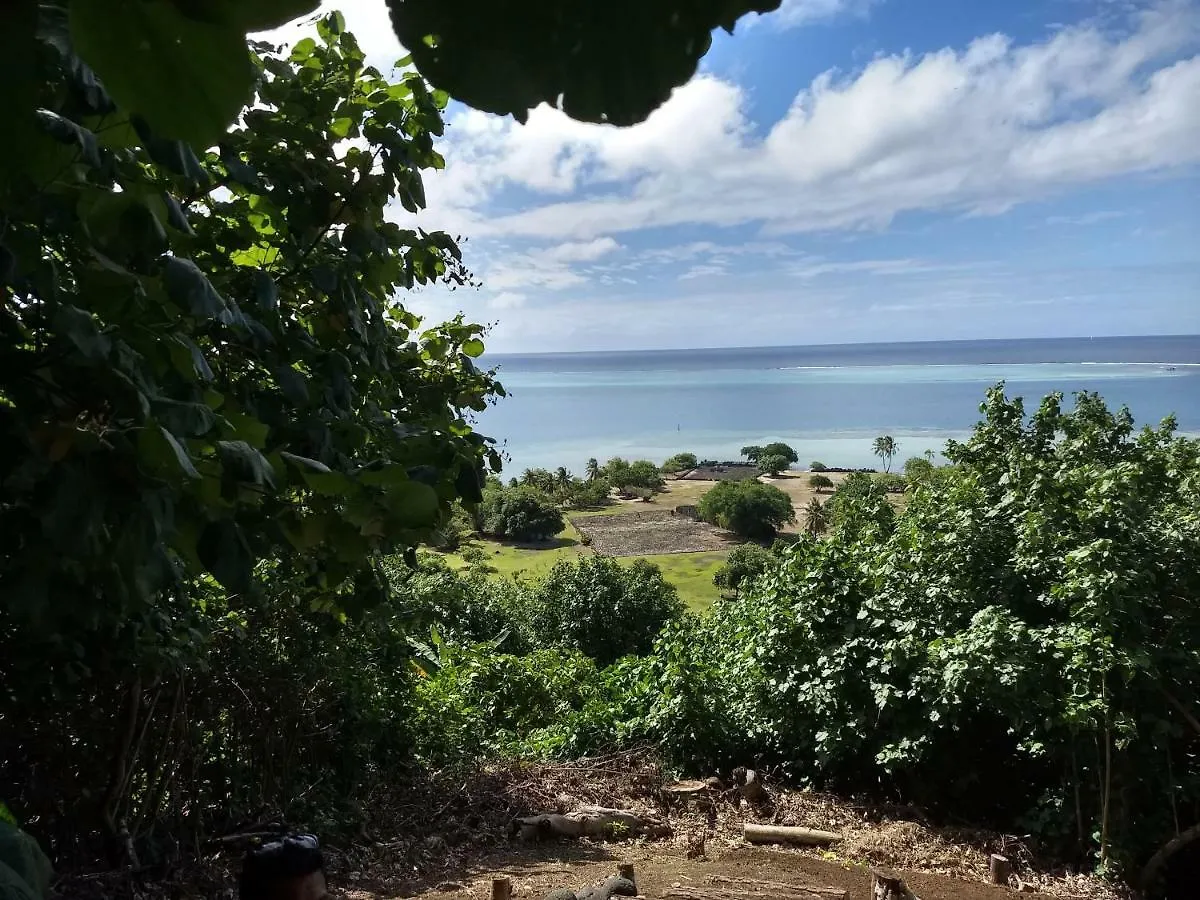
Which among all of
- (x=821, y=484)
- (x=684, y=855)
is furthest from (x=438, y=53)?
(x=821, y=484)

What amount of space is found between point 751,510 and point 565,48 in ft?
173

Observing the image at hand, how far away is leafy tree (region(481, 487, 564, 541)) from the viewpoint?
4719 cm

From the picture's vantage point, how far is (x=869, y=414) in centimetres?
13300

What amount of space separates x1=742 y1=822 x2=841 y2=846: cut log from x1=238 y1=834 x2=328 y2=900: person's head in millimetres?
5116

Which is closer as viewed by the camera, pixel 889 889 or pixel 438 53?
pixel 438 53

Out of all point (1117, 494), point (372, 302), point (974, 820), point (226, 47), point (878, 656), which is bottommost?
point (974, 820)

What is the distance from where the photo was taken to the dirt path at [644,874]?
5031 mm

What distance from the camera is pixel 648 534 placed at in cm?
5181

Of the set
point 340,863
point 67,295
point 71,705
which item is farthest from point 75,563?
point 340,863

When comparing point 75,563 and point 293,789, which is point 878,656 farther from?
point 75,563

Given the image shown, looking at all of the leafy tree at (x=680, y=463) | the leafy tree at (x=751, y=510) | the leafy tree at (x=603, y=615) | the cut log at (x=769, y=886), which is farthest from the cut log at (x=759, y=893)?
the leafy tree at (x=680, y=463)

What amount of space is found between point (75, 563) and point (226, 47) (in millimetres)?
1440

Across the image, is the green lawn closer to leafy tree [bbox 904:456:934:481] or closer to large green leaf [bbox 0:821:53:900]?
leafy tree [bbox 904:456:934:481]

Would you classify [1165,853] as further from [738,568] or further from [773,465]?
[773,465]
